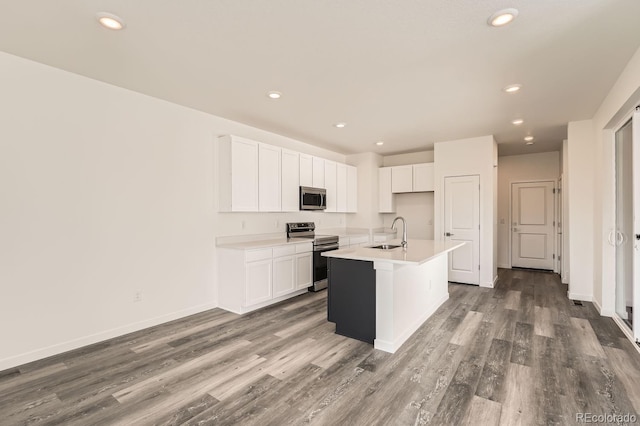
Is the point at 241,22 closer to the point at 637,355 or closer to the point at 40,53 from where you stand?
the point at 40,53

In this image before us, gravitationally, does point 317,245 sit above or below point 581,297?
above

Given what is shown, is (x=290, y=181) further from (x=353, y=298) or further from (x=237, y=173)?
(x=353, y=298)

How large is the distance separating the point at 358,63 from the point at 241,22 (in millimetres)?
1086

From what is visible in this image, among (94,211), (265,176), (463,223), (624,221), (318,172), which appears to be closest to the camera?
(94,211)

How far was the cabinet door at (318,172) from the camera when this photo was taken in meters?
5.66

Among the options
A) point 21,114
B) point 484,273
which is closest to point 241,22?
point 21,114

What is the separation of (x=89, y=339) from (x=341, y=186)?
15.4 ft

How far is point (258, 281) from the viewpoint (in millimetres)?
4109

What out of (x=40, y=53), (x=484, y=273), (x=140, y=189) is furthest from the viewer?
(x=484, y=273)

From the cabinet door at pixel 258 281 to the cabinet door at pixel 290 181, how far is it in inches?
44.8

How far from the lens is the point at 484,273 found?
5402 mm

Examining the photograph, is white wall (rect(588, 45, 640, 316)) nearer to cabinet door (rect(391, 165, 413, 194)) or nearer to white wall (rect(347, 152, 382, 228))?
cabinet door (rect(391, 165, 413, 194))

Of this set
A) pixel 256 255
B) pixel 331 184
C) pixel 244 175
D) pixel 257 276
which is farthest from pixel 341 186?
pixel 257 276

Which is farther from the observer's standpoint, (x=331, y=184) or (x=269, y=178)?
(x=331, y=184)
